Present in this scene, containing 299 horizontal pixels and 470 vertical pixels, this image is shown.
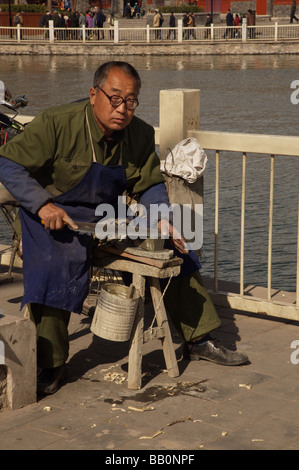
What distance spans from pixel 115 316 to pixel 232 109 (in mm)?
20628

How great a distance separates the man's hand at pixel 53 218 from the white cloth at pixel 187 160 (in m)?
1.28

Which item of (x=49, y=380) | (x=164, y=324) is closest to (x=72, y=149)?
(x=164, y=324)

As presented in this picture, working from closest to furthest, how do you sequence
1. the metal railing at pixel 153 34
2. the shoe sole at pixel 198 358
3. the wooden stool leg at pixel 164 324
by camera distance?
the wooden stool leg at pixel 164 324 → the shoe sole at pixel 198 358 → the metal railing at pixel 153 34

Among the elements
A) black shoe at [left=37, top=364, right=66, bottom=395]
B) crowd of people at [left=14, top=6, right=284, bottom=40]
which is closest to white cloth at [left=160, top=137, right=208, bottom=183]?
black shoe at [left=37, top=364, right=66, bottom=395]

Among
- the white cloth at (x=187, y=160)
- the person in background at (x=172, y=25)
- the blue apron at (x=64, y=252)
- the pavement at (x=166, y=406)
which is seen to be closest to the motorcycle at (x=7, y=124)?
the white cloth at (x=187, y=160)

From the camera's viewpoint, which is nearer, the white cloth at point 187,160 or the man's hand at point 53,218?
the man's hand at point 53,218

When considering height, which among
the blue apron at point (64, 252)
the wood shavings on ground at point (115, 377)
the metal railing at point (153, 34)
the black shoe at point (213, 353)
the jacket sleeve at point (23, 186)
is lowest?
the metal railing at point (153, 34)

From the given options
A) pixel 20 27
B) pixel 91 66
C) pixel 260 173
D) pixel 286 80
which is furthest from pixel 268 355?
pixel 20 27

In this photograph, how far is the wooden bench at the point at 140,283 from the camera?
4.09 meters

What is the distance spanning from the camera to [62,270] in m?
4.11

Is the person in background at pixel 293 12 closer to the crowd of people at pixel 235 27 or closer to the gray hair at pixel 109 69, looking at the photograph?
the crowd of people at pixel 235 27

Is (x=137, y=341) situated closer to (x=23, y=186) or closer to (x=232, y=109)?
(x=23, y=186)

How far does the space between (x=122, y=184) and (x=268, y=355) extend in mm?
1223
